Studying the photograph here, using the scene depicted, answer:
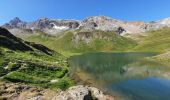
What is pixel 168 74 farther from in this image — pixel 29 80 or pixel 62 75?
pixel 29 80

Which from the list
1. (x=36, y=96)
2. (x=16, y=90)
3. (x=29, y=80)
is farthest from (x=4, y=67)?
(x=36, y=96)

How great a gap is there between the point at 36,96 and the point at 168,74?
255 feet

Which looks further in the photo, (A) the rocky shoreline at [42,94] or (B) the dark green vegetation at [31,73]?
(B) the dark green vegetation at [31,73]

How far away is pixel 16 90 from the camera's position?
241 feet

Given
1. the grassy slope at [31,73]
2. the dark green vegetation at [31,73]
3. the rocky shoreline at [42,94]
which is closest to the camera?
the rocky shoreline at [42,94]

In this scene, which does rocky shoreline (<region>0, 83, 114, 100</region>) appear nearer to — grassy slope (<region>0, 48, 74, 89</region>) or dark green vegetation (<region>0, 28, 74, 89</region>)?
dark green vegetation (<region>0, 28, 74, 89</region>)

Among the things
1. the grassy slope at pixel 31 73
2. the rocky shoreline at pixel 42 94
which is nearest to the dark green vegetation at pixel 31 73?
the grassy slope at pixel 31 73

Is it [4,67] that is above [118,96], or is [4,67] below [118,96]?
above

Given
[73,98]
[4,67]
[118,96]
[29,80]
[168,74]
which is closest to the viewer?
[73,98]

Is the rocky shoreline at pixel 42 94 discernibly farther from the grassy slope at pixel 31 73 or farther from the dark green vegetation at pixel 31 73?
the grassy slope at pixel 31 73

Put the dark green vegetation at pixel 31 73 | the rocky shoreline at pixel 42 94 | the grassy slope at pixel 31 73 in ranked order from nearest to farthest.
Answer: the rocky shoreline at pixel 42 94, the dark green vegetation at pixel 31 73, the grassy slope at pixel 31 73

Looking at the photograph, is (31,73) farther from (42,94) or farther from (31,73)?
(42,94)

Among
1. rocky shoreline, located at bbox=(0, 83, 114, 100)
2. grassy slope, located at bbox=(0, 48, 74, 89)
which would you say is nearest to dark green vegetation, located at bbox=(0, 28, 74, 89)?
grassy slope, located at bbox=(0, 48, 74, 89)

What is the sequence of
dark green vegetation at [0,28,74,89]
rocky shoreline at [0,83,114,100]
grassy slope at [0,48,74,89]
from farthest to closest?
1. grassy slope at [0,48,74,89]
2. dark green vegetation at [0,28,74,89]
3. rocky shoreline at [0,83,114,100]
